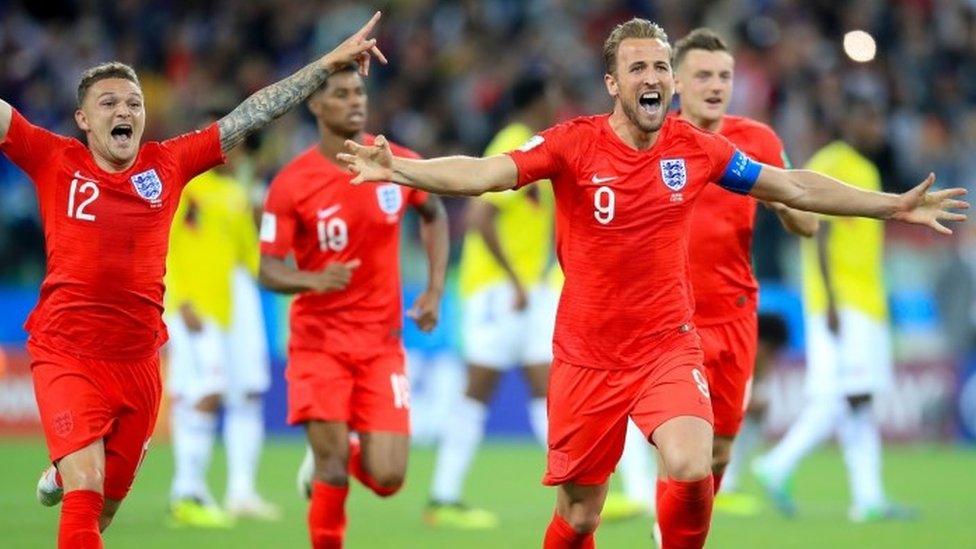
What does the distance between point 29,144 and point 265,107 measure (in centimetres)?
111

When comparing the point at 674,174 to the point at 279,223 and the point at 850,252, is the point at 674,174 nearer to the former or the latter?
the point at 279,223

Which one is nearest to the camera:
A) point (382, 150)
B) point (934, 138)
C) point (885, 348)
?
point (382, 150)

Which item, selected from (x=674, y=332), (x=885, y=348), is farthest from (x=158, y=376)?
(x=885, y=348)

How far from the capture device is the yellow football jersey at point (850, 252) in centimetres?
1393

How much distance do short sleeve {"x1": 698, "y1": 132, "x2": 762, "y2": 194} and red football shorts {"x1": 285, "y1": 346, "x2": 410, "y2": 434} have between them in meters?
2.68

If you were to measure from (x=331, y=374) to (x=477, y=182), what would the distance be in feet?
8.53

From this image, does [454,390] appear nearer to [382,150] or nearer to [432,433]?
[432,433]

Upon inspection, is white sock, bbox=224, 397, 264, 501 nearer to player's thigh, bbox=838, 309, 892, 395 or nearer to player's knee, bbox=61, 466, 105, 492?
player's thigh, bbox=838, 309, 892, 395

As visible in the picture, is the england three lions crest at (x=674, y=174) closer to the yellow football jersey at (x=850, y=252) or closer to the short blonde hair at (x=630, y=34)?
the short blonde hair at (x=630, y=34)

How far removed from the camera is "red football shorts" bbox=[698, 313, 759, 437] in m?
9.74

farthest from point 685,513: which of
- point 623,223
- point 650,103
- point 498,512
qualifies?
point 498,512

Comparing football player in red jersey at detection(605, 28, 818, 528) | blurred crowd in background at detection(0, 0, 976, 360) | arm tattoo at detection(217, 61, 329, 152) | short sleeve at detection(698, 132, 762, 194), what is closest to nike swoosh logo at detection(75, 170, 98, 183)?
arm tattoo at detection(217, 61, 329, 152)

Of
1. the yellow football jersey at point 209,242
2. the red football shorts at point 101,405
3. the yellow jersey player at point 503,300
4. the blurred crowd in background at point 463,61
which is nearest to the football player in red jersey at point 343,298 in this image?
the red football shorts at point 101,405

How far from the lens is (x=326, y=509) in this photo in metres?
9.68
